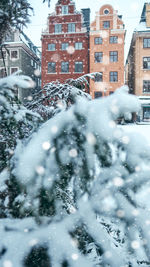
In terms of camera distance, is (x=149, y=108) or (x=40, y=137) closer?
(x=40, y=137)

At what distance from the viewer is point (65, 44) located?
77.1 ft

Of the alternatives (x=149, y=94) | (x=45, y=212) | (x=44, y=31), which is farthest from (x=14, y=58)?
(x=45, y=212)

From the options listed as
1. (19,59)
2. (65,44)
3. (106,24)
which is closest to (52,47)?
(65,44)

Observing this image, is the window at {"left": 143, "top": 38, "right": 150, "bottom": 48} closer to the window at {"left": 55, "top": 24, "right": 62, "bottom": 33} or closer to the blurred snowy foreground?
the window at {"left": 55, "top": 24, "right": 62, "bottom": 33}

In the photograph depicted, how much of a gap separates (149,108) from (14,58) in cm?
1644

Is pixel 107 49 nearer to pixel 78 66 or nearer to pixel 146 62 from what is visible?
pixel 78 66

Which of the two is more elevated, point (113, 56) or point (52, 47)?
point (52, 47)

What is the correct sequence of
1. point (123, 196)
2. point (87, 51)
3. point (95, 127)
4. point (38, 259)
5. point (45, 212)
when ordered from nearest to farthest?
point (95, 127), point (123, 196), point (38, 259), point (45, 212), point (87, 51)

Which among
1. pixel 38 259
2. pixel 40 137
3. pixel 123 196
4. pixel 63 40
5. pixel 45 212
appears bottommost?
pixel 38 259

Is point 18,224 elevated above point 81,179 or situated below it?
below

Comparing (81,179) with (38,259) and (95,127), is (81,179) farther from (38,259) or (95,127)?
(38,259)

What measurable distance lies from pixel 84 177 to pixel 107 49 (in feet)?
80.2

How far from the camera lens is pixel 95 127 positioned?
39.9 inches

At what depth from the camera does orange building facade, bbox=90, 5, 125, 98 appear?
23.0 meters
